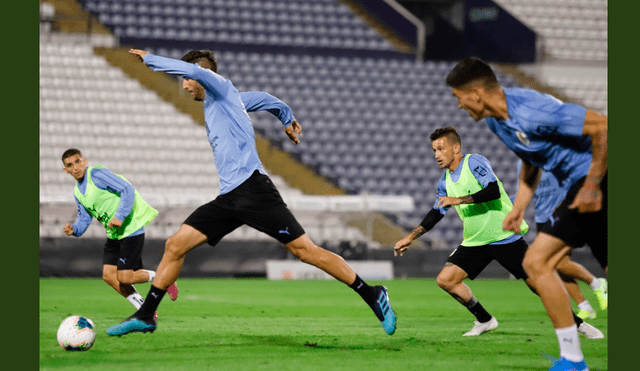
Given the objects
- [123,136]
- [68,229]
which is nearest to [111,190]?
[68,229]

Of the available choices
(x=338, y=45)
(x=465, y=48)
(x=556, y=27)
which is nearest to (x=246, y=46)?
(x=338, y=45)

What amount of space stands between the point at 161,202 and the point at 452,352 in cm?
1208

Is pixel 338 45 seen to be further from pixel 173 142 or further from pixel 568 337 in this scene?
pixel 568 337

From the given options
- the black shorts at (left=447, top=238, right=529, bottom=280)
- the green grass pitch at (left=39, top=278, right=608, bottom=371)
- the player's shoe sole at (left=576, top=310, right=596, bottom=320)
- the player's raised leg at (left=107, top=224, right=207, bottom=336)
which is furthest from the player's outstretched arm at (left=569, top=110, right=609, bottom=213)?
the player's shoe sole at (left=576, top=310, right=596, bottom=320)

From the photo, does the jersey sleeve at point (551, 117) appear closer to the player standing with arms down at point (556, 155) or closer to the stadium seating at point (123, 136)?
the player standing with arms down at point (556, 155)

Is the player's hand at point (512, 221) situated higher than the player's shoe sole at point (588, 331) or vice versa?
the player's hand at point (512, 221)

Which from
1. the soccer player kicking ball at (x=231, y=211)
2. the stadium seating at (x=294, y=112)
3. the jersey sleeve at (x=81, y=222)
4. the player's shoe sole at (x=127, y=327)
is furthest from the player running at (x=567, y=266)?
the stadium seating at (x=294, y=112)

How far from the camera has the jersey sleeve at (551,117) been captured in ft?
15.0

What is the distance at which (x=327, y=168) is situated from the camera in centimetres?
2114

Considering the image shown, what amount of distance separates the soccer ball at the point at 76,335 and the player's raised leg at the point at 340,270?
1680mm

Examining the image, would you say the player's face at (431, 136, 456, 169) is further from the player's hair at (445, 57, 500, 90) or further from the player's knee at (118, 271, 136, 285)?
the player's knee at (118, 271, 136, 285)

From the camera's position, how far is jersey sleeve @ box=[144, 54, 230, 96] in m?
5.42

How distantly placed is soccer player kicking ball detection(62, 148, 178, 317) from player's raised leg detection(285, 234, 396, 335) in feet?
9.28

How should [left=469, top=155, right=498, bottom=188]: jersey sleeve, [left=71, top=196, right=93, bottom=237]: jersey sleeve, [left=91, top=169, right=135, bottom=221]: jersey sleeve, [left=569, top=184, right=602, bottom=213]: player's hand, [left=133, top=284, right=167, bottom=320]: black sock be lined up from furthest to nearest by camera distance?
[left=71, top=196, right=93, bottom=237]: jersey sleeve, [left=91, top=169, right=135, bottom=221]: jersey sleeve, [left=469, top=155, right=498, bottom=188]: jersey sleeve, [left=133, top=284, right=167, bottom=320]: black sock, [left=569, top=184, right=602, bottom=213]: player's hand
